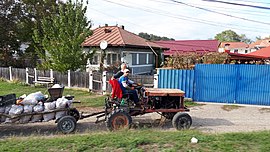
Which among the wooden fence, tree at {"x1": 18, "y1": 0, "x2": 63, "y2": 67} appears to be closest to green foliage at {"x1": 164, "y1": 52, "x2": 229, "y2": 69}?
the wooden fence

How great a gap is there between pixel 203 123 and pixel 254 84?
165 inches

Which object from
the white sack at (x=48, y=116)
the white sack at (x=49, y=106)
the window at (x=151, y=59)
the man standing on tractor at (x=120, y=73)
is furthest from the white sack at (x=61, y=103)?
the window at (x=151, y=59)

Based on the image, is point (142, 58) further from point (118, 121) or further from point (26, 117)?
point (26, 117)

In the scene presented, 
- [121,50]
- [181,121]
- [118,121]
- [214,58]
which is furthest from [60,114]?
[121,50]

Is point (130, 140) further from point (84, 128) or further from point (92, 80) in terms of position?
point (92, 80)

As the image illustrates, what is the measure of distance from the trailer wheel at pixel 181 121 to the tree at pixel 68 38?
10.3 metres

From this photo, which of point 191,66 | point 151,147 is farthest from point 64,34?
point 151,147

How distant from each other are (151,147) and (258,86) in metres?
7.99

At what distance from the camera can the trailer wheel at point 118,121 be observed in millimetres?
7340

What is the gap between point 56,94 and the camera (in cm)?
782

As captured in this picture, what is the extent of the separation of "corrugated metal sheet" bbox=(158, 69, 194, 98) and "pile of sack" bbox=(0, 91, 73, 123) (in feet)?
19.1

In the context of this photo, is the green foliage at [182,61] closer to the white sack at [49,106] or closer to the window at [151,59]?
the white sack at [49,106]

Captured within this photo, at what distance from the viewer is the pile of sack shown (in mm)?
7098

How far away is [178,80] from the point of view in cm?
1222
